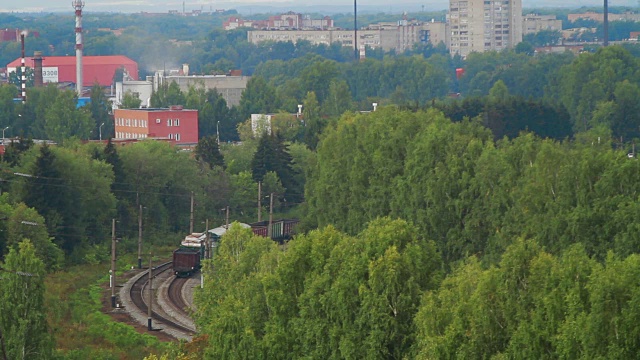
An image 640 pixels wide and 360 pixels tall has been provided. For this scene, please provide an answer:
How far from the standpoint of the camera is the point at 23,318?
32.5 meters

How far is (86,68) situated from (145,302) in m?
115

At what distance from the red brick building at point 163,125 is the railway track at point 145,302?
33722 mm

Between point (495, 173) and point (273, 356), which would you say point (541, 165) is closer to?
point (495, 173)

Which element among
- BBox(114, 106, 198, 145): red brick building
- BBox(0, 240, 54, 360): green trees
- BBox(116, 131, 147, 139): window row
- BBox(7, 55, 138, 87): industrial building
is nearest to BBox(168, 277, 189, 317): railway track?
BBox(0, 240, 54, 360): green trees

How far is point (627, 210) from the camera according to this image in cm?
3816

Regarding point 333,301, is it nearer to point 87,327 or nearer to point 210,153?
point 87,327

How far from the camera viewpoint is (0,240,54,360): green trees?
105 feet

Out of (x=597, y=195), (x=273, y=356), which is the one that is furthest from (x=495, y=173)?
(x=273, y=356)

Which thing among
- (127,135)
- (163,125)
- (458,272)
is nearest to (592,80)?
(163,125)

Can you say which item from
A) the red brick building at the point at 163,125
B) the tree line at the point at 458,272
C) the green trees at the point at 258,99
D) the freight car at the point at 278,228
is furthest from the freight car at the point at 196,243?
the green trees at the point at 258,99

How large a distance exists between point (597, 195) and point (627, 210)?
172cm

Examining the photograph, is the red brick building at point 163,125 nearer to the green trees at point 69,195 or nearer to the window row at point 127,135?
the window row at point 127,135

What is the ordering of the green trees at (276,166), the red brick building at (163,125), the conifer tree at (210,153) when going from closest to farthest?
the green trees at (276,166)
the conifer tree at (210,153)
the red brick building at (163,125)

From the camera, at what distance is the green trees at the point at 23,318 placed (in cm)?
3200
